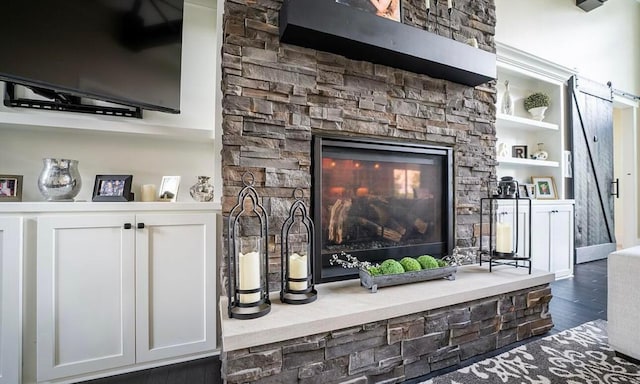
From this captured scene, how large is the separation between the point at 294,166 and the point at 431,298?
104 centimetres

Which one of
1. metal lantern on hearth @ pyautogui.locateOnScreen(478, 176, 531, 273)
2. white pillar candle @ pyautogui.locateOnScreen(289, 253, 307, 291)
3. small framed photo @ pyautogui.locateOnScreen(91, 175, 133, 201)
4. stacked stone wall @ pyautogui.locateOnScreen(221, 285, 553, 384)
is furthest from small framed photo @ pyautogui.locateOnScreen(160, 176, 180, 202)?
metal lantern on hearth @ pyautogui.locateOnScreen(478, 176, 531, 273)

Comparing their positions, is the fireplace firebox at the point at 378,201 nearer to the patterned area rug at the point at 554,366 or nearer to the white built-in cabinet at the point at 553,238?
the patterned area rug at the point at 554,366

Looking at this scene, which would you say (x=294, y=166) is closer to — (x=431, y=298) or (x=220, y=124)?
(x=220, y=124)

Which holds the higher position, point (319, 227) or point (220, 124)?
point (220, 124)

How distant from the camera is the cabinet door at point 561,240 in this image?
10.1ft

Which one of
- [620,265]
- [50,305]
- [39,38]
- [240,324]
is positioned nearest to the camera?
[240,324]

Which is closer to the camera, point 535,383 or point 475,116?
point 535,383

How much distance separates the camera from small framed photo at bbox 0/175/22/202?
1.47 meters

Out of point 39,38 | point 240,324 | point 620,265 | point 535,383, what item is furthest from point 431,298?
point 39,38

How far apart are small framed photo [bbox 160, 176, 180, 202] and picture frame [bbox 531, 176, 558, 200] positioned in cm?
386

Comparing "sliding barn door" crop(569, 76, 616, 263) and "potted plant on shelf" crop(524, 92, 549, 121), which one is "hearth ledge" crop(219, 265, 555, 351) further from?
"sliding barn door" crop(569, 76, 616, 263)

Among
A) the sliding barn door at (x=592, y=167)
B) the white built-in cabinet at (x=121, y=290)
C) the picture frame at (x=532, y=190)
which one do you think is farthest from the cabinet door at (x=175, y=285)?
the sliding barn door at (x=592, y=167)

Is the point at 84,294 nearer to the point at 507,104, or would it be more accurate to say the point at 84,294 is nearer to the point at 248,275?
the point at 248,275

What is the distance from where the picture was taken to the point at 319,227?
1734 mm
